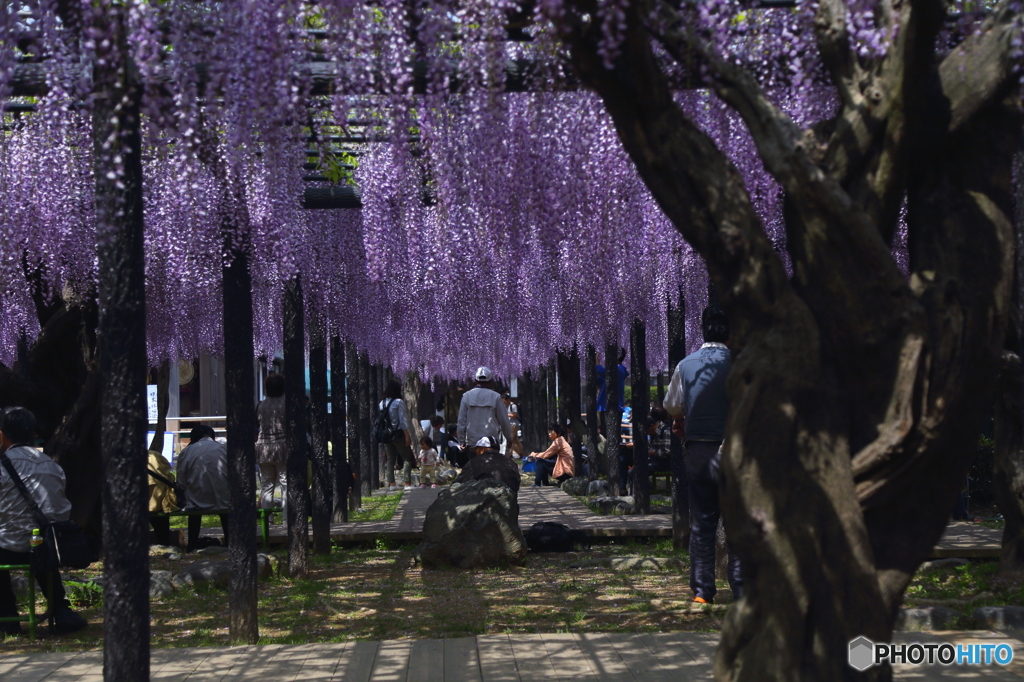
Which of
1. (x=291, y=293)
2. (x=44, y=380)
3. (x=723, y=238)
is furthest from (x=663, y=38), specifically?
(x=44, y=380)

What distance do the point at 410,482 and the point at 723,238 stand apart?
61.2 feet

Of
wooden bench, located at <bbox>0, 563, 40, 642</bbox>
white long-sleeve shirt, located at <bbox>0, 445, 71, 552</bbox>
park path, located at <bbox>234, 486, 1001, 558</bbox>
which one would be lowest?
park path, located at <bbox>234, 486, 1001, 558</bbox>

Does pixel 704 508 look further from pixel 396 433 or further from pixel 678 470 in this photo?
pixel 396 433

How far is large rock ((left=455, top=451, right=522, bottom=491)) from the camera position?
1005 centimetres

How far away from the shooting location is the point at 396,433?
61.4ft

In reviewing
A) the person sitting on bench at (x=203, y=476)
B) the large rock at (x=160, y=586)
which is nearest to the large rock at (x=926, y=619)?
the large rock at (x=160, y=586)

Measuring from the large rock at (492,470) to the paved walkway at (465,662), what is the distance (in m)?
4.14

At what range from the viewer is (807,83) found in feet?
18.0

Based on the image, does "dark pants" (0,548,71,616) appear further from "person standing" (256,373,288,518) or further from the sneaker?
"person standing" (256,373,288,518)

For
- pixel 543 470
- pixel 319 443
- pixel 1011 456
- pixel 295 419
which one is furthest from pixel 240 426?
pixel 543 470

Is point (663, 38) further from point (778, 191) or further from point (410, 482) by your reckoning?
point (410, 482)

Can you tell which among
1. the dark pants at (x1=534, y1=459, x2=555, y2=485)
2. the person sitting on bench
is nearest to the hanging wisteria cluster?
the person sitting on bench

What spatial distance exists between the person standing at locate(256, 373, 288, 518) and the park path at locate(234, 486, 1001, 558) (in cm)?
60

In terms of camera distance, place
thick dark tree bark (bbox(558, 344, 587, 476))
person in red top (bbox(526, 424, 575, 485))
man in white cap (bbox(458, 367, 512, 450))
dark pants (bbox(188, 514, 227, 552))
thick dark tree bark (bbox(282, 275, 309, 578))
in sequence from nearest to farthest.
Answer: thick dark tree bark (bbox(282, 275, 309, 578)) → man in white cap (bbox(458, 367, 512, 450)) → dark pants (bbox(188, 514, 227, 552)) → thick dark tree bark (bbox(558, 344, 587, 476)) → person in red top (bbox(526, 424, 575, 485))
